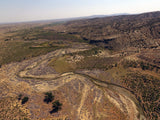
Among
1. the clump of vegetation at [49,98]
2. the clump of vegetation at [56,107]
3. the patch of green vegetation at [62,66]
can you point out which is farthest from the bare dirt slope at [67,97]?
the patch of green vegetation at [62,66]

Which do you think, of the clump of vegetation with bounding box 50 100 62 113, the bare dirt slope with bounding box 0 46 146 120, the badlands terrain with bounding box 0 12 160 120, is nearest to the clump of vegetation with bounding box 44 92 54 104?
the badlands terrain with bounding box 0 12 160 120

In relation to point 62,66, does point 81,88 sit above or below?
below

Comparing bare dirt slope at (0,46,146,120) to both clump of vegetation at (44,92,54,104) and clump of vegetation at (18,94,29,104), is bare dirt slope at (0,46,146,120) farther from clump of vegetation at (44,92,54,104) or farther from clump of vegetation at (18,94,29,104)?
clump of vegetation at (44,92,54,104)

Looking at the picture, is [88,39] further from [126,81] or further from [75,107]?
[75,107]

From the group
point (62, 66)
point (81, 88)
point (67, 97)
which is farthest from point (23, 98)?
point (62, 66)

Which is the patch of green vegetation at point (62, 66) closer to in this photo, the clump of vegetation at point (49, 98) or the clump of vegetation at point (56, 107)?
the clump of vegetation at point (49, 98)

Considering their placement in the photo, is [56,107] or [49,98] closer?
[56,107]

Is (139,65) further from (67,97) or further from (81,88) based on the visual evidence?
(67,97)

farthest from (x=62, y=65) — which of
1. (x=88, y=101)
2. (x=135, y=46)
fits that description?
(x=135, y=46)

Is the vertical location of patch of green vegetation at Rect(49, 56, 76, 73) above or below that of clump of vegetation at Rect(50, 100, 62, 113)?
above

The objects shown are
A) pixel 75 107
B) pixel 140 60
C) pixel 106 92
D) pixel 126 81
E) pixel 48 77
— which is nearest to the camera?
pixel 75 107

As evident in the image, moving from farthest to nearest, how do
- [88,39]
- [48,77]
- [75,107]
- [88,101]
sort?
[88,39]
[48,77]
[88,101]
[75,107]
